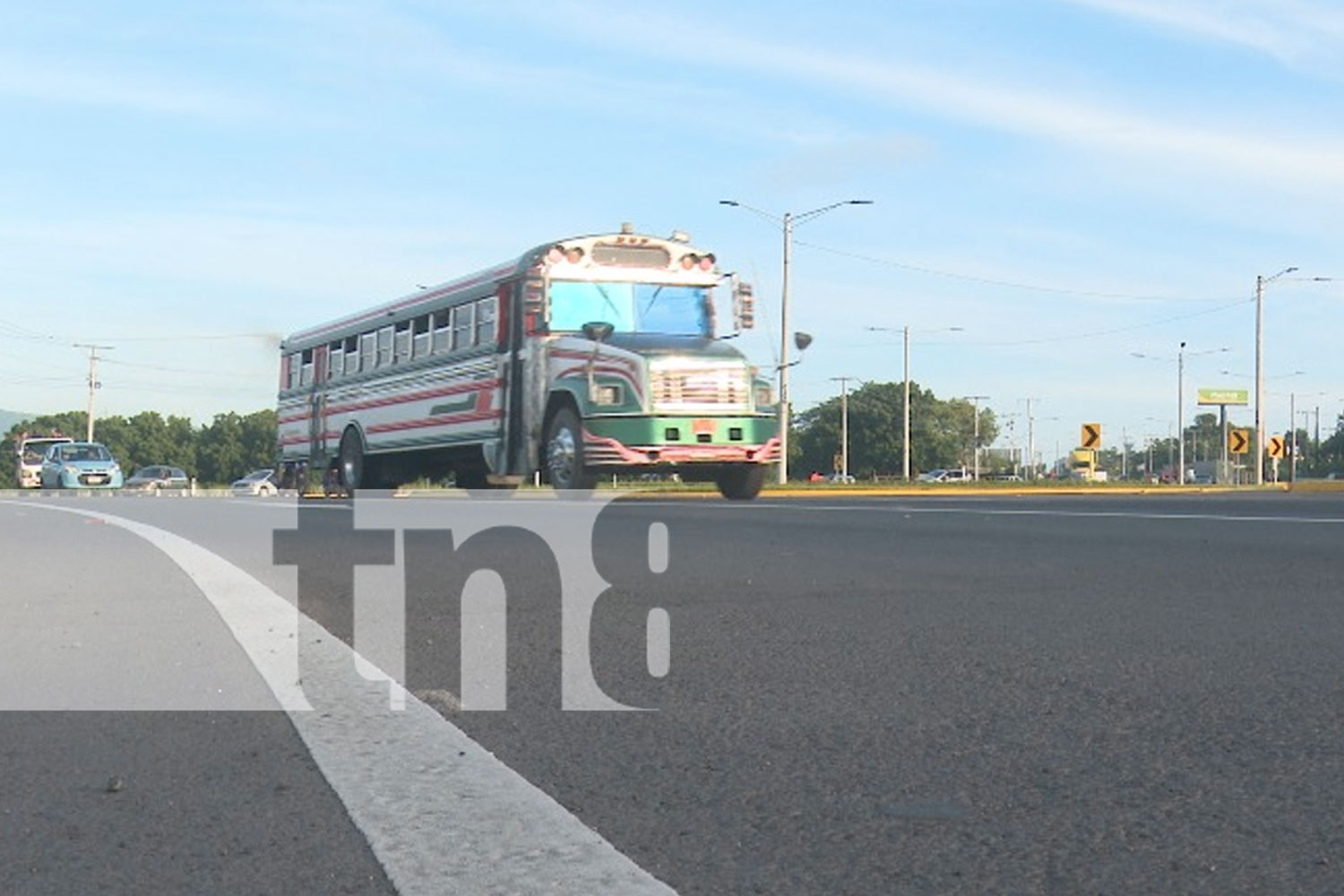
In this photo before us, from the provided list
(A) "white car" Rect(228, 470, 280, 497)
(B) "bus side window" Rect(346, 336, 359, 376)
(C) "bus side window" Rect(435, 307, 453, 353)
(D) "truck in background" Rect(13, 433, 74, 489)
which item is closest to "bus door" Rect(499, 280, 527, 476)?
(C) "bus side window" Rect(435, 307, 453, 353)

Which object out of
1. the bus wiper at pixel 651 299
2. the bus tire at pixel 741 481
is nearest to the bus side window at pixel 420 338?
the bus wiper at pixel 651 299

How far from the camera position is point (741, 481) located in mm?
22516

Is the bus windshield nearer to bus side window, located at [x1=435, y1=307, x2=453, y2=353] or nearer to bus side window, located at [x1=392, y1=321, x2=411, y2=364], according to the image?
bus side window, located at [x1=435, y1=307, x2=453, y2=353]

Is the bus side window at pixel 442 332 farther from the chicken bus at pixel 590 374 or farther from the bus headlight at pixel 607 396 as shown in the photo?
the bus headlight at pixel 607 396

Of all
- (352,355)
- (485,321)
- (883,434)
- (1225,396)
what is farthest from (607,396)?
(883,434)

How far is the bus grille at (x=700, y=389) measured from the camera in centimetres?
2005

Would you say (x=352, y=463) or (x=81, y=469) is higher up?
(x=352, y=463)

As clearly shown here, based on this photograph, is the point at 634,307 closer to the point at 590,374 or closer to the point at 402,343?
the point at 590,374

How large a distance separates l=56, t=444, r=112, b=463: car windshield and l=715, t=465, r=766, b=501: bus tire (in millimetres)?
28580

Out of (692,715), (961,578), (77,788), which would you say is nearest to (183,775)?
(77,788)

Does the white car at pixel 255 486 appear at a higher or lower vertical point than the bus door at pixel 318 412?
lower

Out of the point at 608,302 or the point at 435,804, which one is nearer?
the point at 435,804

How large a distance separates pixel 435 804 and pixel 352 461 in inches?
979

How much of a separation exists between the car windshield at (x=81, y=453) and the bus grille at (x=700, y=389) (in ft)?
98.7
